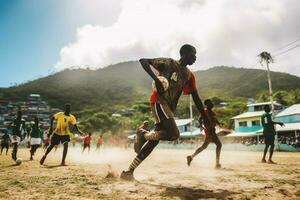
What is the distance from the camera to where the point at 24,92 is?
18112 centimetres

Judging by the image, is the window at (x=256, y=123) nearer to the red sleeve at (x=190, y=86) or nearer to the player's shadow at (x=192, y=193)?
the red sleeve at (x=190, y=86)

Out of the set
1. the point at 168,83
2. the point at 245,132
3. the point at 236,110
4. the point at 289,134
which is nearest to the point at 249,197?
the point at 168,83

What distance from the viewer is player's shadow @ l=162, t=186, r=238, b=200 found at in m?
4.18

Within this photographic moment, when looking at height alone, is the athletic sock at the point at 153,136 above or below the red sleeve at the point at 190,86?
below

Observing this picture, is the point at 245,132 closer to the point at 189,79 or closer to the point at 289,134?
the point at 289,134

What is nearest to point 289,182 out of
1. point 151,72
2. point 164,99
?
point 164,99

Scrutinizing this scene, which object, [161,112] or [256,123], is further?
A: [256,123]

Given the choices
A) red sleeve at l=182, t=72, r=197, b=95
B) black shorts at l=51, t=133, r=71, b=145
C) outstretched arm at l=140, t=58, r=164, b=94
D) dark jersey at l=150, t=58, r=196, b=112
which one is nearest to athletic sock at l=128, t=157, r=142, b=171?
dark jersey at l=150, t=58, r=196, b=112

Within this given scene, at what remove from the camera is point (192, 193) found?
4383 millimetres

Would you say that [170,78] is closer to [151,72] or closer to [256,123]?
[151,72]

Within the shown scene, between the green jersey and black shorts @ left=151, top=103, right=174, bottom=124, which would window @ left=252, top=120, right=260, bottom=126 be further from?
black shorts @ left=151, top=103, right=174, bottom=124

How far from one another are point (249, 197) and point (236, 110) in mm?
93312

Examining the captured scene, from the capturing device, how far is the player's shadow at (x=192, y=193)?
4.18 meters

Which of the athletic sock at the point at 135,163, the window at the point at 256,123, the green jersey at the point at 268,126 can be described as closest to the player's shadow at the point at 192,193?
the athletic sock at the point at 135,163
